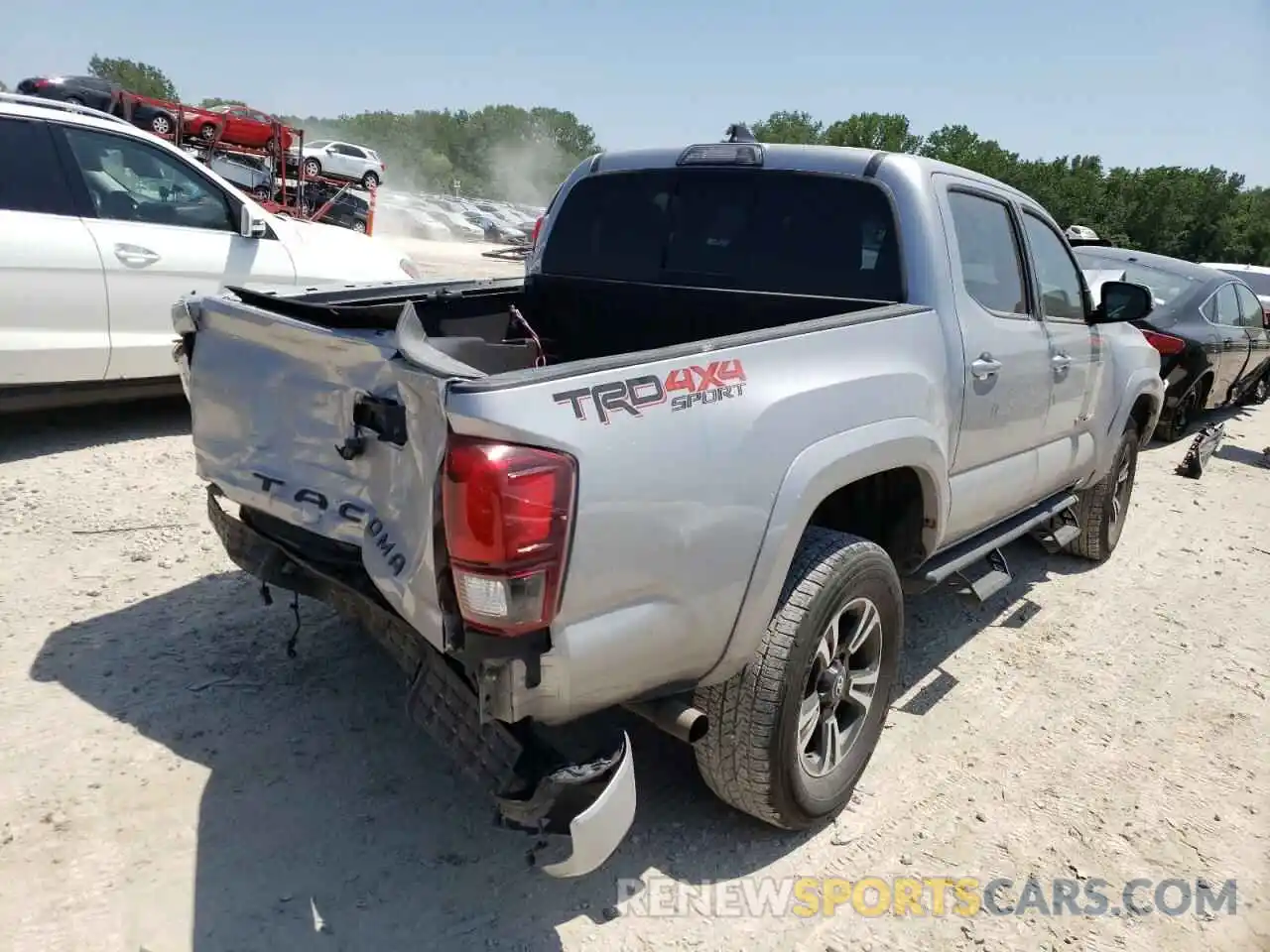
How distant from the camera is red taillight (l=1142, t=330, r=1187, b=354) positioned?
8.35 metres

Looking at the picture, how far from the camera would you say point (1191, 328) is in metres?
8.63

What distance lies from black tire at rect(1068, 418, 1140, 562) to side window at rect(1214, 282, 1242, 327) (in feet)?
15.3

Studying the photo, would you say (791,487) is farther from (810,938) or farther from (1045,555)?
(1045,555)

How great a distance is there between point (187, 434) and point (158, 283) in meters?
→ 1.01

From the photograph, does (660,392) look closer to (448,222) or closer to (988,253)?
(988,253)

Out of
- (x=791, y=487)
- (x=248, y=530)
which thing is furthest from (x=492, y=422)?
(x=248, y=530)

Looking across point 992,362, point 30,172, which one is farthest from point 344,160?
point 992,362

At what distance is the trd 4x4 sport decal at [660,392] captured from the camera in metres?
2.07

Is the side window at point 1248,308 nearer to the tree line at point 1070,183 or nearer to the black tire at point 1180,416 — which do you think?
the black tire at point 1180,416

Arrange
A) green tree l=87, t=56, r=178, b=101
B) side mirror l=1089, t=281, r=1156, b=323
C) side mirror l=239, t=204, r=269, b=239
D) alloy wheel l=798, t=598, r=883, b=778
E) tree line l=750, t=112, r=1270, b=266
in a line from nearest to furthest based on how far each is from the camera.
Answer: alloy wheel l=798, t=598, r=883, b=778, side mirror l=1089, t=281, r=1156, b=323, side mirror l=239, t=204, r=269, b=239, tree line l=750, t=112, r=1270, b=266, green tree l=87, t=56, r=178, b=101

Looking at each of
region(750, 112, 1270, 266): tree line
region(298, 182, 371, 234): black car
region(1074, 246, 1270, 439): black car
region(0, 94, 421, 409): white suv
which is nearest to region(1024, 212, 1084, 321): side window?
region(1074, 246, 1270, 439): black car

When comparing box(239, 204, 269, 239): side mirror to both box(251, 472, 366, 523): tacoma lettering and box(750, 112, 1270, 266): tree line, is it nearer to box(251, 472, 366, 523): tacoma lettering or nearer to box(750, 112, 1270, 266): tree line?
box(251, 472, 366, 523): tacoma lettering

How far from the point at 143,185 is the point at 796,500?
5143 millimetres

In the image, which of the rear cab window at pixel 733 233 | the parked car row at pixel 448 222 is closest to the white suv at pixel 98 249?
the rear cab window at pixel 733 233
